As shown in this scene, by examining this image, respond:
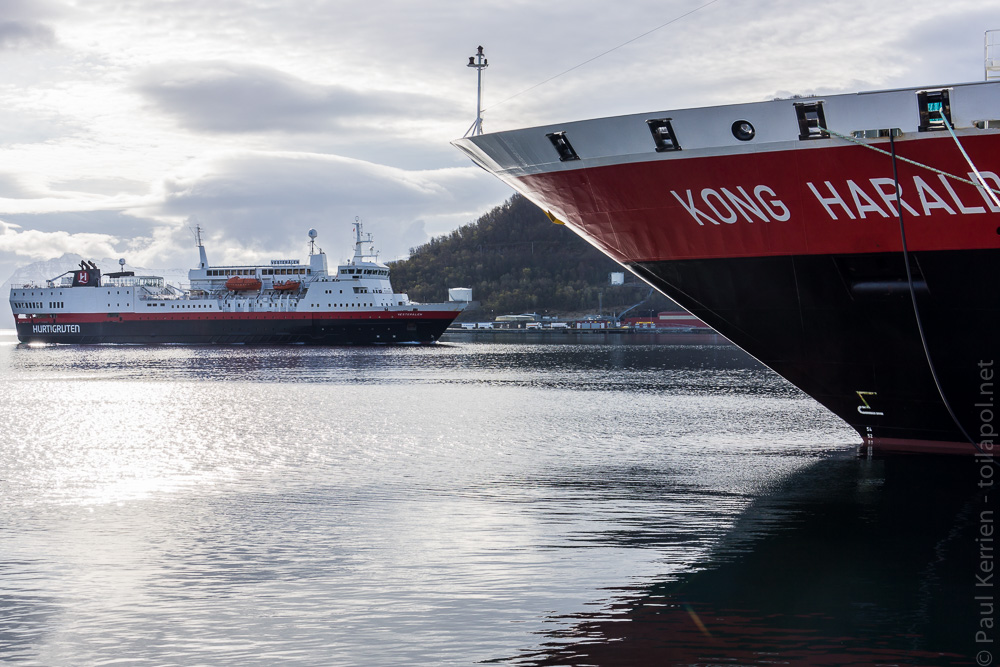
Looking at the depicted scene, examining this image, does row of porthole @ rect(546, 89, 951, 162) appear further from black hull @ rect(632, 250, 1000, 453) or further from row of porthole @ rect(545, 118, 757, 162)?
black hull @ rect(632, 250, 1000, 453)

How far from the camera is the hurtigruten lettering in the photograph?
101 metres

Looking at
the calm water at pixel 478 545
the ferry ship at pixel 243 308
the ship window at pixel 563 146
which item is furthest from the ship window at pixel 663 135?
the ferry ship at pixel 243 308

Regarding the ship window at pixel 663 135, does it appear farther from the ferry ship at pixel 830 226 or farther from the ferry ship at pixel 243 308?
the ferry ship at pixel 243 308

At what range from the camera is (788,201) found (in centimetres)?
1501

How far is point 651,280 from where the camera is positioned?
18.0 metres

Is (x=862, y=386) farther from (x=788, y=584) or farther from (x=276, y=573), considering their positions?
(x=276, y=573)

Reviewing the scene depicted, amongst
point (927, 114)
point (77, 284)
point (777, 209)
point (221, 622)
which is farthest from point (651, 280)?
point (77, 284)

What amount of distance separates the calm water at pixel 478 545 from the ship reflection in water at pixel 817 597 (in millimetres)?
38

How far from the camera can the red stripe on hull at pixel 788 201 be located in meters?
14.0

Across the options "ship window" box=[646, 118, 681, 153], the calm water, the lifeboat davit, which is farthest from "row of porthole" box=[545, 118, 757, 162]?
the lifeboat davit

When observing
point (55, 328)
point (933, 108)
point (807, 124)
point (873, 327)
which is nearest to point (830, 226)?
point (807, 124)

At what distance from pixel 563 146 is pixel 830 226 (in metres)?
4.86

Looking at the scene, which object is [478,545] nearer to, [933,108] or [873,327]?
[873,327]

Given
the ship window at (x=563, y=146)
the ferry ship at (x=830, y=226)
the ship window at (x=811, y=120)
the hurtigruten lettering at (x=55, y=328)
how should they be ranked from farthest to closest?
1. the hurtigruten lettering at (x=55, y=328)
2. the ship window at (x=563, y=146)
3. the ship window at (x=811, y=120)
4. the ferry ship at (x=830, y=226)
